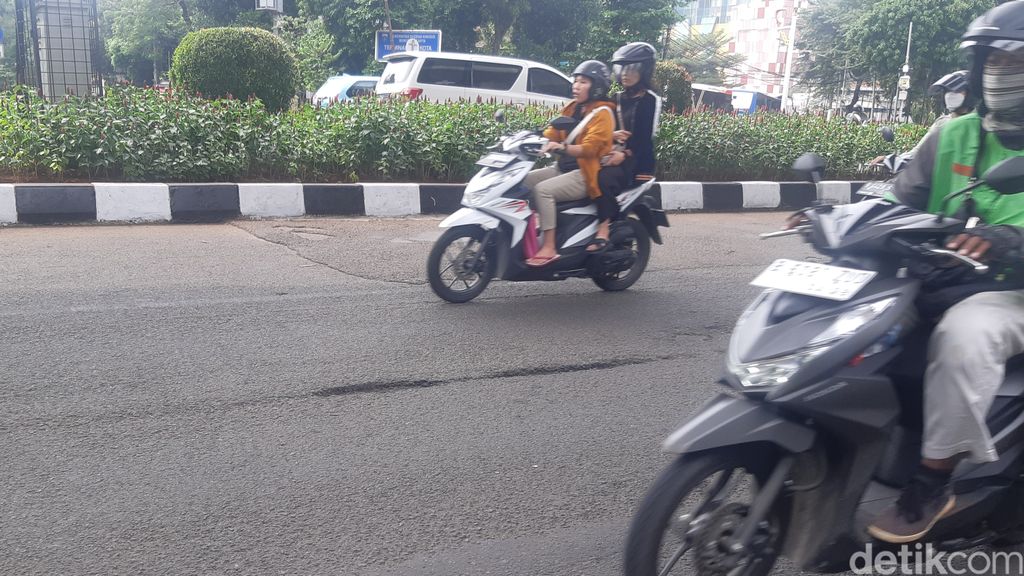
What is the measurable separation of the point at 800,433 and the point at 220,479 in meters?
1.93

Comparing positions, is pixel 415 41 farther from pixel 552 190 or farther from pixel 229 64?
pixel 552 190

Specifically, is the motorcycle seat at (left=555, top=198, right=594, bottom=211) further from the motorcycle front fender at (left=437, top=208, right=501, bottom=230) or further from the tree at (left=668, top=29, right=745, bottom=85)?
the tree at (left=668, top=29, right=745, bottom=85)

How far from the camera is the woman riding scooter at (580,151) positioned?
5.87m

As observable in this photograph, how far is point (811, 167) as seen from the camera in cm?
284

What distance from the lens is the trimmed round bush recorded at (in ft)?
35.3

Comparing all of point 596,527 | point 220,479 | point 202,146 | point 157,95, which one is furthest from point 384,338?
point 157,95

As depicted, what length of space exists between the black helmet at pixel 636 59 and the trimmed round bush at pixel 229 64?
591cm

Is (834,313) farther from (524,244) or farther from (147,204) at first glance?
(147,204)

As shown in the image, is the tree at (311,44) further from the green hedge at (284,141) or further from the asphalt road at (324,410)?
the asphalt road at (324,410)

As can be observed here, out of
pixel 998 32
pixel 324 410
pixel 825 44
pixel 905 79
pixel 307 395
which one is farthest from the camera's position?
pixel 825 44

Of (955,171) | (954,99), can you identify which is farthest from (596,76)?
(955,171)

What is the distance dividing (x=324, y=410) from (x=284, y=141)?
231 inches

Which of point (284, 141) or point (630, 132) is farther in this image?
point (284, 141)

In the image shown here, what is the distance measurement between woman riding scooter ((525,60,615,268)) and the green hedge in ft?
6.73
